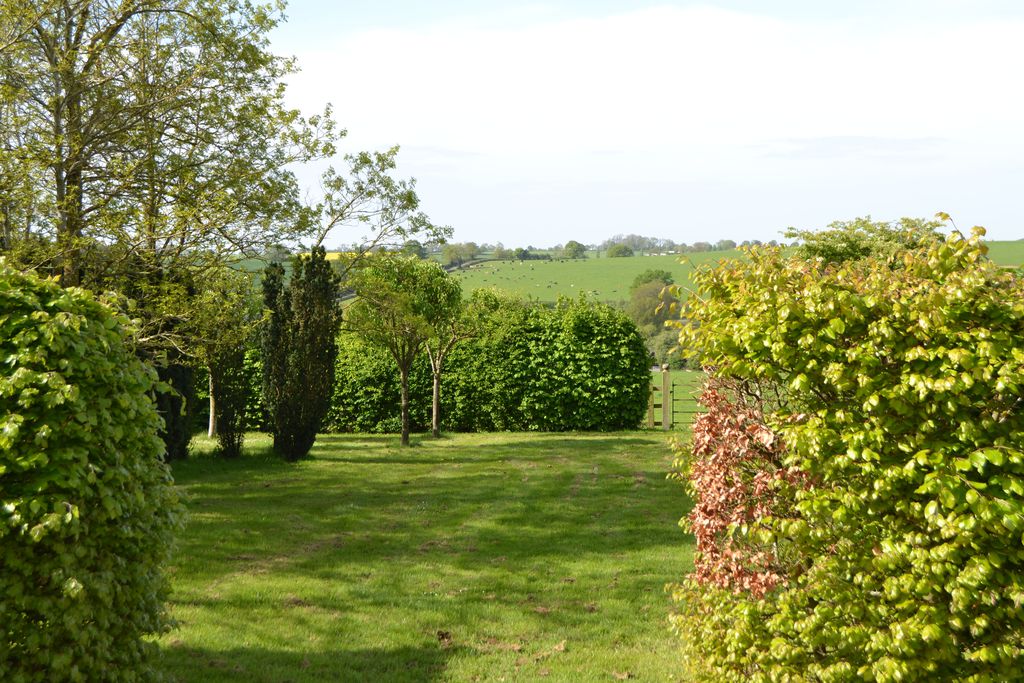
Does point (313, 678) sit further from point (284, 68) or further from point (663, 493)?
point (284, 68)

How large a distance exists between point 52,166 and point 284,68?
17.6 feet

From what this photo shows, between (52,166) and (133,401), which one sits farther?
(52,166)

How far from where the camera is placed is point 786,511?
5.27 metres

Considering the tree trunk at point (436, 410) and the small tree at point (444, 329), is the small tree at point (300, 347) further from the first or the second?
the tree trunk at point (436, 410)

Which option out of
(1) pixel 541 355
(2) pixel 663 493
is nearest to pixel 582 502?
(2) pixel 663 493

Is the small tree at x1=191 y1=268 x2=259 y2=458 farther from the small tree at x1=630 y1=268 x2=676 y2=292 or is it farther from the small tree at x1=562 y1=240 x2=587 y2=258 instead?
the small tree at x1=562 y1=240 x2=587 y2=258

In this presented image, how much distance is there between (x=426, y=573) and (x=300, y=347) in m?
9.23

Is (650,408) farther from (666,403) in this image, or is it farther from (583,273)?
(583,273)

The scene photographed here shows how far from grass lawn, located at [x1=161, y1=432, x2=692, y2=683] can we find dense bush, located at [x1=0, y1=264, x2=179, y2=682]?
1.53 metres

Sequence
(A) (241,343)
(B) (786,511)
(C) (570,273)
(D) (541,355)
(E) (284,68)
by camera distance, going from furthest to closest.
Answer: (C) (570,273), (D) (541,355), (A) (241,343), (E) (284,68), (B) (786,511)

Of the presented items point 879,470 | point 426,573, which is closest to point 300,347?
point 426,573

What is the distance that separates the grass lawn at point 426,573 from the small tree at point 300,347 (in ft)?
3.87

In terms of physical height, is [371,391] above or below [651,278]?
below

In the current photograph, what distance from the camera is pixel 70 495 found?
4.81 m
